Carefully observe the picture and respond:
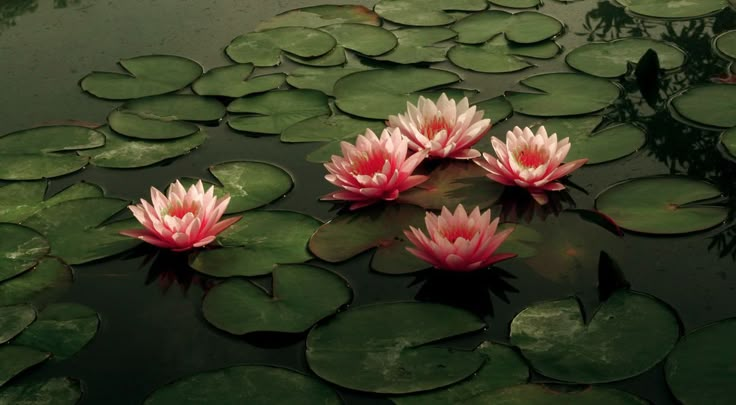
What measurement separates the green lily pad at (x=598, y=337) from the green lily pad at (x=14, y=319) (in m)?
1.24

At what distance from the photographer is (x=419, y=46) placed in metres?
3.83

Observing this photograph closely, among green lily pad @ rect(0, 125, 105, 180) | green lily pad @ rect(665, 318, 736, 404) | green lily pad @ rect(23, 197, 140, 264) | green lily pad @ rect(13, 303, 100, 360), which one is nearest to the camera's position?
green lily pad @ rect(665, 318, 736, 404)

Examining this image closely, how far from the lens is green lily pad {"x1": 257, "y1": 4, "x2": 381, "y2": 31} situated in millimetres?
4098

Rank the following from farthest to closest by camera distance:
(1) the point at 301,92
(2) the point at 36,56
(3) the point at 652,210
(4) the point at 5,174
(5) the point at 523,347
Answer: (2) the point at 36,56 → (1) the point at 301,92 → (4) the point at 5,174 → (3) the point at 652,210 → (5) the point at 523,347

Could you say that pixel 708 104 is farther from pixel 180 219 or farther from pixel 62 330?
pixel 62 330

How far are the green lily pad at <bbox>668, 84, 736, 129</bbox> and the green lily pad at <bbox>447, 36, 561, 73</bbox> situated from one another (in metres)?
0.60

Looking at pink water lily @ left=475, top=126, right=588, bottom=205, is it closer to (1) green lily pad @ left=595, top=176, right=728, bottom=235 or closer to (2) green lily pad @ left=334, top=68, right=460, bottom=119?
(1) green lily pad @ left=595, top=176, right=728, bottom=235

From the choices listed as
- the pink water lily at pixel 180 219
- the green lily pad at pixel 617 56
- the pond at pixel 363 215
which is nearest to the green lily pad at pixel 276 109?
the pond at pixel 363 215

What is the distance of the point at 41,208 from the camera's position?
292 centimetres

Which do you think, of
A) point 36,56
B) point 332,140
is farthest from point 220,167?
point 36,56

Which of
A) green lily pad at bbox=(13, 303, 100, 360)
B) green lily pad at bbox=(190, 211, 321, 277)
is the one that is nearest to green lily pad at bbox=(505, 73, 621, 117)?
green lily pad at bbox=(190, 211, 321, 277)

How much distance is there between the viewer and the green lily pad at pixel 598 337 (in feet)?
6.94

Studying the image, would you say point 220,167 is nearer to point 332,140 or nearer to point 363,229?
point 332,140

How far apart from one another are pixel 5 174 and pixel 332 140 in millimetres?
1091
